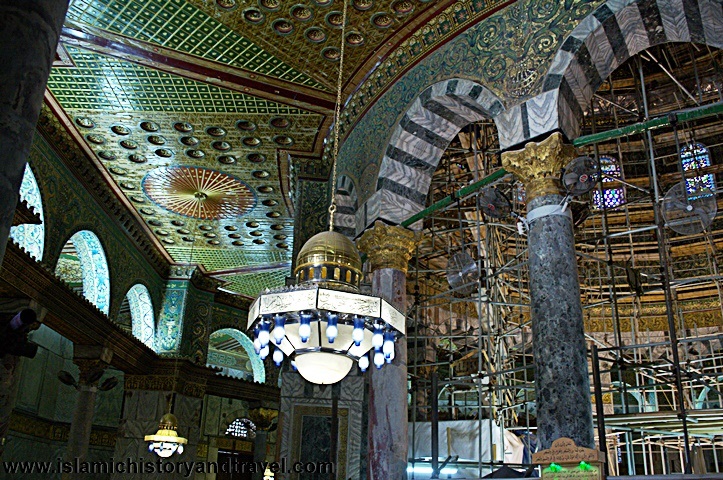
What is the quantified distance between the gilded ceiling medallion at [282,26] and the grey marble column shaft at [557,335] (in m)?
3.31

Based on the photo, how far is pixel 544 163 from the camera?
473 cm

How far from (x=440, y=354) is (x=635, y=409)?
4120mm

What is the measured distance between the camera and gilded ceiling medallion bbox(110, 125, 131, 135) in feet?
27.9

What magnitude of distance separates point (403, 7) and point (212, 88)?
2.53 meters

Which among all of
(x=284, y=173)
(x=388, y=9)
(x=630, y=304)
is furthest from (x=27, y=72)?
(x=630, y=304)

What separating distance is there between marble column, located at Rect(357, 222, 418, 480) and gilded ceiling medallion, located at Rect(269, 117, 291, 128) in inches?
91.3

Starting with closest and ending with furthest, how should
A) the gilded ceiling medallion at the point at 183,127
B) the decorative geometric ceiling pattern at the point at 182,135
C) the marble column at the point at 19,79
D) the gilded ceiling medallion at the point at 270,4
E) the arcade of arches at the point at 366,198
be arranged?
the marble column at the point at 19,79
the arcade of arches at the point at 366,198
the gilded ceiling medallion at the point at 270,4
the decorative geometric ceiling pattern at the point at 182,135
the gilded ceiling medallion at the point at 183,127

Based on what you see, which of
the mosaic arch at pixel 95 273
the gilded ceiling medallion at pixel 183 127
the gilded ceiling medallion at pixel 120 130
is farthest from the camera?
the mosaic arch at pixel 95 273

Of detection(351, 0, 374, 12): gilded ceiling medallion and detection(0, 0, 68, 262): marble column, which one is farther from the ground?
detection(351, 0, 374, 12): gilded ceiling medallion

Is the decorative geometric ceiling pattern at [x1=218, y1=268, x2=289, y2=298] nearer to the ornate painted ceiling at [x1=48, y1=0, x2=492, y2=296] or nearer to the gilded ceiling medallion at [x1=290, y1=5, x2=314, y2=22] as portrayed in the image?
the ornate painted ceiling at [x1=48, y1=0, x2=492, y2=296]

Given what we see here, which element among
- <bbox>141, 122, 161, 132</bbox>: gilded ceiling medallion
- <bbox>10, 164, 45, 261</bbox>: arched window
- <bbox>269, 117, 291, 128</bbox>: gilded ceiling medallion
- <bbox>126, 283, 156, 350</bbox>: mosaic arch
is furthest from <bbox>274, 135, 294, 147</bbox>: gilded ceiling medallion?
<bbox>126, 283, 156, 350</bbox>: mosaic arch

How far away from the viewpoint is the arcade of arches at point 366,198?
4699 mm

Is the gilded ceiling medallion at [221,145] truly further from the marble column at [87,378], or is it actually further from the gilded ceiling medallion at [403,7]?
the marble column at [87,378]

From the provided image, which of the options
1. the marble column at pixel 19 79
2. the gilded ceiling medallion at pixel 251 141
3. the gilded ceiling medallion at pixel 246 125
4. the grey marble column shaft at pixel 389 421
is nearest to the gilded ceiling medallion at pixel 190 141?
the gilded ceiling medallion at pixel 251 141
